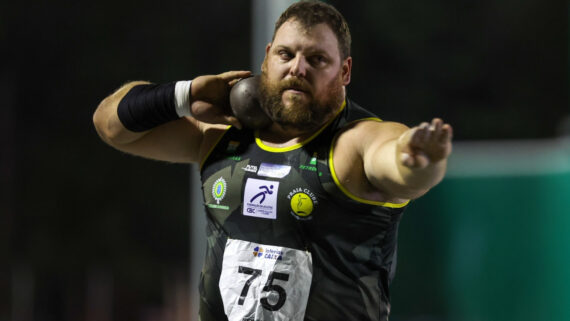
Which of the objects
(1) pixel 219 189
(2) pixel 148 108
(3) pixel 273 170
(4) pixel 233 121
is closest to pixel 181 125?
(2) pixel 148 108

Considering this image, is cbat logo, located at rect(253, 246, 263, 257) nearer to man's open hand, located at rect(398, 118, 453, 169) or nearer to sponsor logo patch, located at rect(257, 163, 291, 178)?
sponsor logo patch, located at rect(257, 163, 291, 178)

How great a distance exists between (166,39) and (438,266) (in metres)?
7.21

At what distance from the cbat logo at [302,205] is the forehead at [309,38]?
0.62 meters

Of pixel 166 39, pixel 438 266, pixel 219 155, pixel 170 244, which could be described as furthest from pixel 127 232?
pixel 219 155

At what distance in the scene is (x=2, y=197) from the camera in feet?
36.3

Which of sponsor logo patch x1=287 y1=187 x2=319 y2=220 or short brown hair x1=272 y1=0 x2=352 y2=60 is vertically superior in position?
short brown hair x1=272 y1=0 x2=352 y2=60

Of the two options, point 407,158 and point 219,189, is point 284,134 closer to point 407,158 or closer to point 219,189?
point 219,189

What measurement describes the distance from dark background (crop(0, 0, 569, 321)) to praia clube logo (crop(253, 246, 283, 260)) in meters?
7.58

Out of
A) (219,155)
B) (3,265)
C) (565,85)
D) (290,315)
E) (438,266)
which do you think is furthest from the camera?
(565,85)

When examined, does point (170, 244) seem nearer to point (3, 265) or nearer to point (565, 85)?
point (3, 265)

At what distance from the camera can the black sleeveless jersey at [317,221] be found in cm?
328

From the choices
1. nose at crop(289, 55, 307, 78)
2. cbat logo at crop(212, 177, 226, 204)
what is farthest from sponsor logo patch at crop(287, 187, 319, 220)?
nose at crop(289, 55, 307, 78)

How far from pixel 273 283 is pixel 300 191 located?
0.39m

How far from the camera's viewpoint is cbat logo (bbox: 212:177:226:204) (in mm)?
3506
